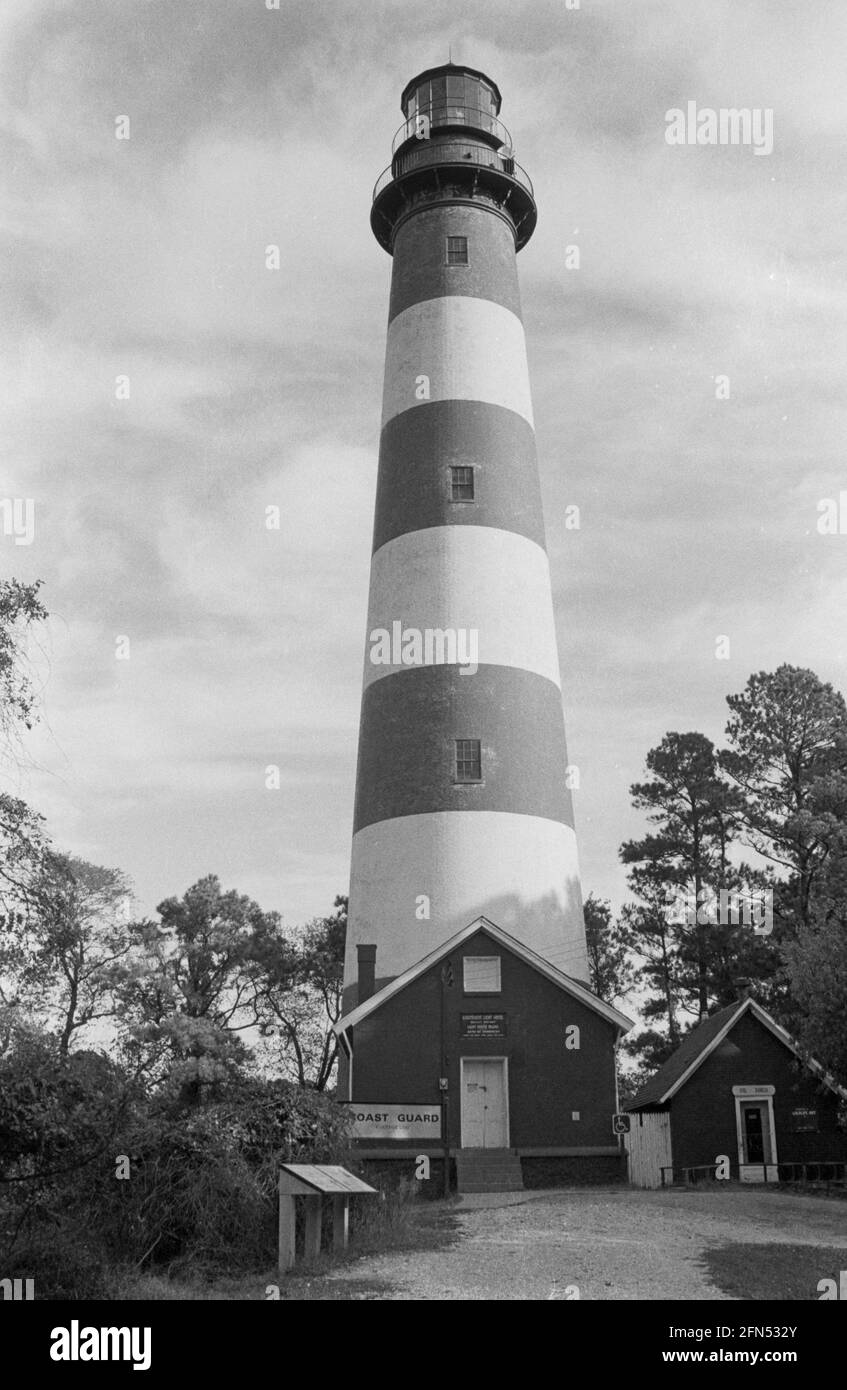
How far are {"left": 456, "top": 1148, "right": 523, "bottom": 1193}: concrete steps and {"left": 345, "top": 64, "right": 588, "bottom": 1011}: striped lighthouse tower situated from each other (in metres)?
3.92

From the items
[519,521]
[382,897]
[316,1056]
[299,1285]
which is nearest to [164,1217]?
[299,1285]

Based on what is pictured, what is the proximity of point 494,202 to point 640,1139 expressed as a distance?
2146 cm

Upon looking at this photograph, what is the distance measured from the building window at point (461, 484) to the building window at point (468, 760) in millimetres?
5399

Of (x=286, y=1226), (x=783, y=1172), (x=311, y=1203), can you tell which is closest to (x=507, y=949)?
(x=783, y=1172)

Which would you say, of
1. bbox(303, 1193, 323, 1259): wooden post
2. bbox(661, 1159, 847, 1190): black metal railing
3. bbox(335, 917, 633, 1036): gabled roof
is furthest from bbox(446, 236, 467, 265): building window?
bbox(303, 1193, 323, 1259): wooden post

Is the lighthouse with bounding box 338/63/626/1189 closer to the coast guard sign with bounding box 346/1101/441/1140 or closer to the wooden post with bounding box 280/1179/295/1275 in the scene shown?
the coast guard sign with bounding box 346/1101/441/1140

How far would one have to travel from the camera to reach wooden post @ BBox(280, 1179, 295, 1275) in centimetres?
1302

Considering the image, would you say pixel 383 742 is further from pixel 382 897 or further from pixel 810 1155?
pixel 810 1155

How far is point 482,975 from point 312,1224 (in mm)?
11308

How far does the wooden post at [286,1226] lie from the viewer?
1302 cm

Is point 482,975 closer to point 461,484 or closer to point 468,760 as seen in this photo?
point 468,760

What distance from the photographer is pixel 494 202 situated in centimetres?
3116

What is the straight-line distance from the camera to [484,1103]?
79.8 feet

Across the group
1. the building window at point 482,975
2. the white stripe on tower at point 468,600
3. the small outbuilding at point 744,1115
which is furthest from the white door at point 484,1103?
the white stripe on tower at point 468,600
